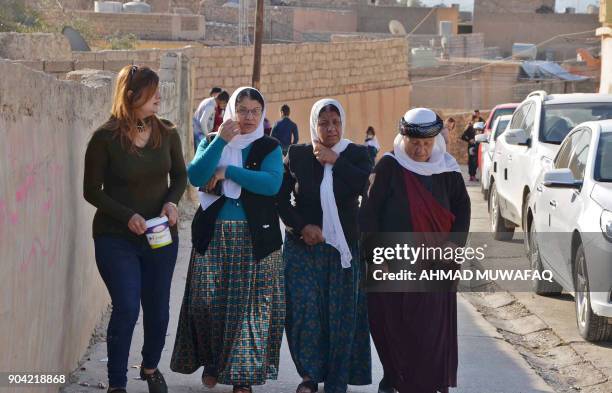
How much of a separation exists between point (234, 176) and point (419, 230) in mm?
995

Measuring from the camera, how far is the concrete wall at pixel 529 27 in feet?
199

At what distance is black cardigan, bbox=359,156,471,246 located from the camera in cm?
597

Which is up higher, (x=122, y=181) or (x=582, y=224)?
(x=122, y=181)

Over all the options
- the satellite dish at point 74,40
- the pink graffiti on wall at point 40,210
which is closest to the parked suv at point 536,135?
the pink graffiti on wall at point 40,210

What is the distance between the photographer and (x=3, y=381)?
452 centimetres

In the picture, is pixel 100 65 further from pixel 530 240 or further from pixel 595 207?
pixel 595 207

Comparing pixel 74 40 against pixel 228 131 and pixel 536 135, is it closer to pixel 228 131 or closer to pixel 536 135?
pixel 536 135

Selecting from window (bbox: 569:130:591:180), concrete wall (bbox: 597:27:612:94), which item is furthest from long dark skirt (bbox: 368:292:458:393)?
concrete wall (bbox: 597:27:612:94)

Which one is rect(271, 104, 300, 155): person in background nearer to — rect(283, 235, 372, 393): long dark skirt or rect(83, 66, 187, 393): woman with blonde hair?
rect(283, 235, 372, 393): long dark skirt

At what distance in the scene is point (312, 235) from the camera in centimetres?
621

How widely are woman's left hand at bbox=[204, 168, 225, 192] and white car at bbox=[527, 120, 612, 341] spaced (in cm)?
302

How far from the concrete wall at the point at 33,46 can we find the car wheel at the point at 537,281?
7119mm

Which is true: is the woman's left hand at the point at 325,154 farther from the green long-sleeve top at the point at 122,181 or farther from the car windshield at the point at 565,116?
the car windshield at the point at 565,116

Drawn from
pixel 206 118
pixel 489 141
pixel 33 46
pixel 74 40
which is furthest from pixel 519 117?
pixel 74 40
